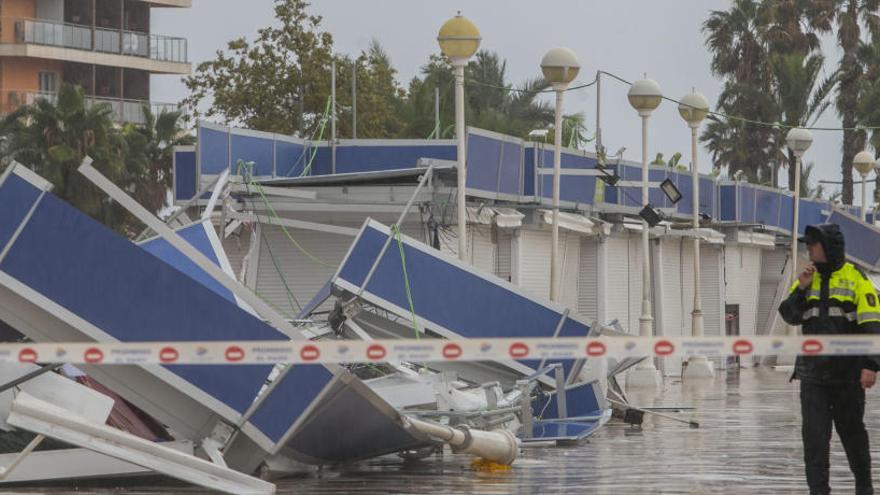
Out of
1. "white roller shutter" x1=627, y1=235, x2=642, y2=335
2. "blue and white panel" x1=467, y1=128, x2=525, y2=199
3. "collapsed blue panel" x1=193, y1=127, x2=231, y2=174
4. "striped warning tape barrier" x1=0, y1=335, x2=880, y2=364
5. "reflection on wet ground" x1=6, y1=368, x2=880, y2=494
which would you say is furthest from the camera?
"white roller shutter" x1=627, y1=235, x2=642, y2=335

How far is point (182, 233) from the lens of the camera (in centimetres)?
1747

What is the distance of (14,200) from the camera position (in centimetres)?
1298

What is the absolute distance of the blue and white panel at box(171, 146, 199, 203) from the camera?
2714 cm

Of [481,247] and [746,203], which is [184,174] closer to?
[481,247]

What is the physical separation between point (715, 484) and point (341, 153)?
15392mm

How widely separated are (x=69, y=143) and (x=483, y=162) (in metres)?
32.9

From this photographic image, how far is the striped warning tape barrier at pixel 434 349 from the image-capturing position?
10.9 meters

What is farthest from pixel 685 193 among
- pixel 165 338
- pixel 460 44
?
pixel 165 338

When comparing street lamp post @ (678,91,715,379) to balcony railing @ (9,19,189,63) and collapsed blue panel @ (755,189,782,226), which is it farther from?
balcony railing @ (9,19,189,63)

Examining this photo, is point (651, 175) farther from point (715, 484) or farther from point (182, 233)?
point (715, 484)

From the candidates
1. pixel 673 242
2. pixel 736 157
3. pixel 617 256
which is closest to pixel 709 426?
pixel 617 256

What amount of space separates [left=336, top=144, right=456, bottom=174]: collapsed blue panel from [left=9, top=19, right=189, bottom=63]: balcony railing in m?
49.9

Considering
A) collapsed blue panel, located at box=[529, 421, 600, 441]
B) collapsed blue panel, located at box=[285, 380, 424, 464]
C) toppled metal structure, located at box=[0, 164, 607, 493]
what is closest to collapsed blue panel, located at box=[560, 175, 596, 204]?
collapsed blue panel, located at box=[529, 421, 600, 441]

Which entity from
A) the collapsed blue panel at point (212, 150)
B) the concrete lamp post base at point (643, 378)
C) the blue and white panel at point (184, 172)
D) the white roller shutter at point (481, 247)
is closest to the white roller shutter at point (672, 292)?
the concrete lamp post base at point (643, 378)
